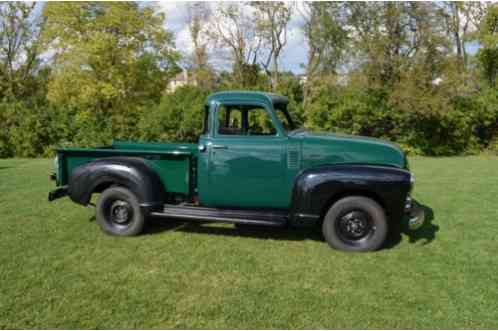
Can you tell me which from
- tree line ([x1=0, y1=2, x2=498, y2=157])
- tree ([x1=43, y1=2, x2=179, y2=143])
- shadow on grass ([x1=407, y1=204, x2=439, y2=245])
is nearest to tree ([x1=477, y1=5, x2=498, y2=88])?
tree line ([x1=0, y1=2, x2=498, y2=157])

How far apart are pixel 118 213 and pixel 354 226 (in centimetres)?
308

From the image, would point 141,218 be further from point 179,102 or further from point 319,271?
point 179,102

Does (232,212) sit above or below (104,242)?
above

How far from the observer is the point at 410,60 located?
1662 cm

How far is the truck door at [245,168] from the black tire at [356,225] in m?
0.62

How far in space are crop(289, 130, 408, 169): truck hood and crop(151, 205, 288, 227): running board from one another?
73 centimetres

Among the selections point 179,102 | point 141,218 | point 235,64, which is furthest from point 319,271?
point 235,64

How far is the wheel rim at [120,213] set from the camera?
18.3 feet

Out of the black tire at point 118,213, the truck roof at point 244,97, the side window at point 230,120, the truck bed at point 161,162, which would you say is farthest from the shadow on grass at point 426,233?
the black tire at point 118,213

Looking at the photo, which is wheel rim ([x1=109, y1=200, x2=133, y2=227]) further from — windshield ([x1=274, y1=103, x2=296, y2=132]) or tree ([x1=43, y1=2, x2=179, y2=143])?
tree ([x1=43, y1=2, x2=179, y2=143])

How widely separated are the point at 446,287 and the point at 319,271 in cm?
121

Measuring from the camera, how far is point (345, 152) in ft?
16.4

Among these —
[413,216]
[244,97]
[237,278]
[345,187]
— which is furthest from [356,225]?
[244,97]

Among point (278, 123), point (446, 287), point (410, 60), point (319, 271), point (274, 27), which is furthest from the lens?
point (274, 27)
